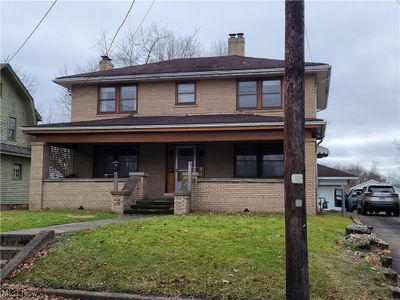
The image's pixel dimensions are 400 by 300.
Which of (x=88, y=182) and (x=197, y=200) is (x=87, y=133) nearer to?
(x=88, y=182)

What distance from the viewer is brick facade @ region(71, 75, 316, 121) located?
20.3 metres

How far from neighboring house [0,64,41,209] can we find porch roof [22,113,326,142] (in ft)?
27.9

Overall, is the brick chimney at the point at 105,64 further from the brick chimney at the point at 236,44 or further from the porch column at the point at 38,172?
the porch column at the point at 38,172

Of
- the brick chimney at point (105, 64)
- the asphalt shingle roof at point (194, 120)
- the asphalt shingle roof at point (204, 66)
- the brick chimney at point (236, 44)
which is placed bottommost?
the asphalt shingle roof at point (194, 120)

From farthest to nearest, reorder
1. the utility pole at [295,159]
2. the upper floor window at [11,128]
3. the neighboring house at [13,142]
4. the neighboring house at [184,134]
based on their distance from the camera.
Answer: the upper floor window at [11,128]
the neighboring house at [13,142]
the neighboring house at [184,134]
the utility pole at [295,159]

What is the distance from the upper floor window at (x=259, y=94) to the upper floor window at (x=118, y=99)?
5145mm

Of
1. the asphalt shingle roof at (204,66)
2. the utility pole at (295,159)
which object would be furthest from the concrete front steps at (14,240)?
the asphalt shingle roof at (204,66)

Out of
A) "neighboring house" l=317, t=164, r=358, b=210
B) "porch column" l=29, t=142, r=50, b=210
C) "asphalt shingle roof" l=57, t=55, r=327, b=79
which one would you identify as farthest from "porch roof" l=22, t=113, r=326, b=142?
"neighboring house" l=317, t=164, r=358, b=210

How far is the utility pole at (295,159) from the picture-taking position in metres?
5.40

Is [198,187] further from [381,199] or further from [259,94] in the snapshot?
[381,199]

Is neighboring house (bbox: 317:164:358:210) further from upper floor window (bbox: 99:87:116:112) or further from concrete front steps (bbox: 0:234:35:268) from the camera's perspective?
concrete front steps (bbox: 0:234:35:268)

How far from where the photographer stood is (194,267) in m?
7.47

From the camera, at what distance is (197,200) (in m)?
17.3

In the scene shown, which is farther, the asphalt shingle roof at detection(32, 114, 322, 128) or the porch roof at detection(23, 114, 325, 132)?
the asphalt shingle roof at detection(32, 114, 322, 128)
